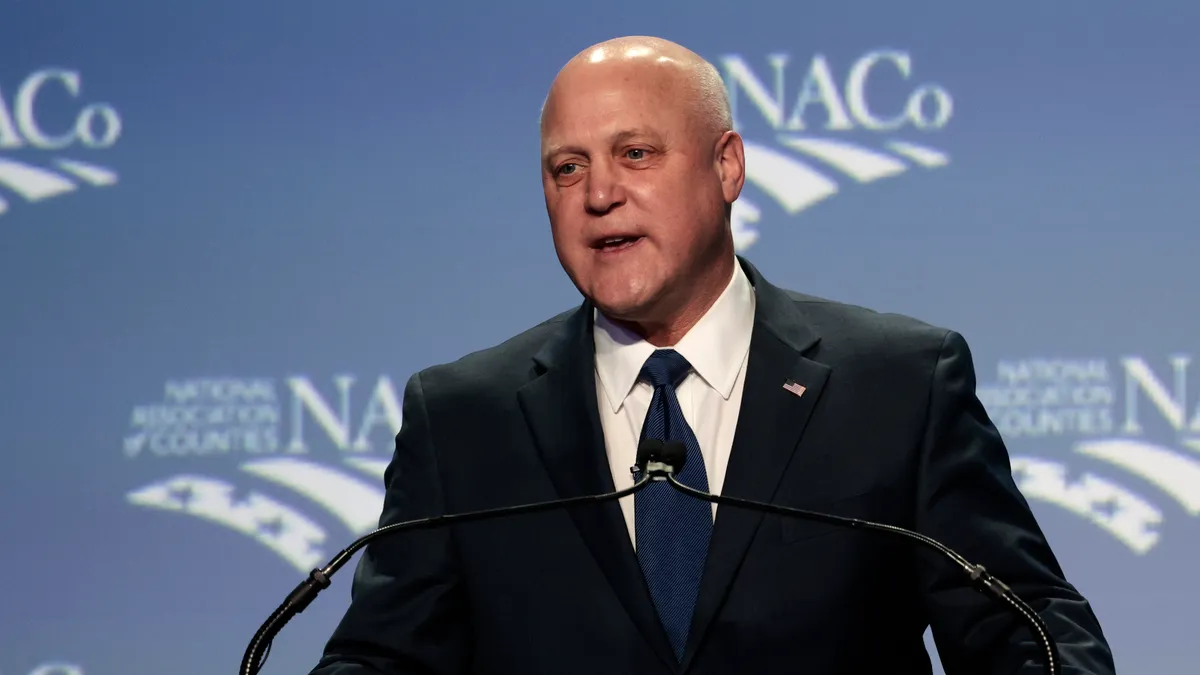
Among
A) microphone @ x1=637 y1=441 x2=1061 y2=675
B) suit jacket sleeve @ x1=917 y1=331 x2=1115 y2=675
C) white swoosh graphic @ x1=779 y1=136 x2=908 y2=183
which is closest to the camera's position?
microphone @ x1=637 y1=441 x2=1061 y2=675

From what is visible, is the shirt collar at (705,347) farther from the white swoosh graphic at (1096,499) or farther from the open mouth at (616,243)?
the white swoosh graphic at (1096,499)

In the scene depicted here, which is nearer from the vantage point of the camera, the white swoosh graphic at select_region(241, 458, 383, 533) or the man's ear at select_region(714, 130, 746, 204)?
the man's ear at select_region(714, 130, 746, 204)

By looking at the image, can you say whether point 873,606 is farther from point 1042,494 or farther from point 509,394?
point 1042,494

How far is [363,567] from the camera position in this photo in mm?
2037

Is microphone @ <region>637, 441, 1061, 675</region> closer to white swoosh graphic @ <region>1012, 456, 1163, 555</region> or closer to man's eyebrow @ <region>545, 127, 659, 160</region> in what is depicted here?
man's eyebrow @ <region>545, 127, 659, 160</region>

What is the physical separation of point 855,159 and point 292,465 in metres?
1.45

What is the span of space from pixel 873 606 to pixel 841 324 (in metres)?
0.43

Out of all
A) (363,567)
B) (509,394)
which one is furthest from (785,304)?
(363,567)

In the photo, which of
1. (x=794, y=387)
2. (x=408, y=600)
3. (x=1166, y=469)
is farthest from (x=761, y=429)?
(x=1166, y=469)

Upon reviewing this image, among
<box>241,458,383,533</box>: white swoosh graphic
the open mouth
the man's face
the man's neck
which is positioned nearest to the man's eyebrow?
the man's face

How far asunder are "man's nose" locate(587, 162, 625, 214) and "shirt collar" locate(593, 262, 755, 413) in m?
0.24

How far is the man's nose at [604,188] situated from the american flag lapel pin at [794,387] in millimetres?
331

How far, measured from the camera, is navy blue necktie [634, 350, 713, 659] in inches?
74.7

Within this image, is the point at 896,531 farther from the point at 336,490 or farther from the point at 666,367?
the point at 336,490
